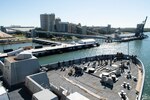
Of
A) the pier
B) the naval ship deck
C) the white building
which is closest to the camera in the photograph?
the white building

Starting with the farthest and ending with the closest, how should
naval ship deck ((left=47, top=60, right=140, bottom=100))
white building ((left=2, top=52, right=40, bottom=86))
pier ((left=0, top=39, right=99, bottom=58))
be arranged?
pier ((left=0, top=39, right=99, bottom=58)) < naval ship deck ((left=47, top=60, right=140, bottom=100)) < white building ((left=2, top=52, right=40, bottom=86))

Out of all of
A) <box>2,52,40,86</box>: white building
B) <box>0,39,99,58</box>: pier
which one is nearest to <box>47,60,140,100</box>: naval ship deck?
<box>2,52,40,86</box>: white building

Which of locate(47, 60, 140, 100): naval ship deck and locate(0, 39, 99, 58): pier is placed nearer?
locate(47, 60, 140, 100): naval ship deck

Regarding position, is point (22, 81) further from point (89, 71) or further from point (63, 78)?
point (89, 71)

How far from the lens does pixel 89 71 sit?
32.7 m

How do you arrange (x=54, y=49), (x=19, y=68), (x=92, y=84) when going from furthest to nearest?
(x=54, y=49)
(x=92, y=84)
(x=19, y=68)

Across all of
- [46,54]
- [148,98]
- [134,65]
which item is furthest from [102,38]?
[148,98]

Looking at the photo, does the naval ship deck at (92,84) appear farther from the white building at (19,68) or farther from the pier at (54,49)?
the pier at (54,49)

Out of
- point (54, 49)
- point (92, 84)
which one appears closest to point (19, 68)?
point (92, 84)

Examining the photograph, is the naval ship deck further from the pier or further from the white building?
the pier

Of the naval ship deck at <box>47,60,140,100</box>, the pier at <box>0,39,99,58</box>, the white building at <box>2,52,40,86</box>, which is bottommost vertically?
the pier at <box>0,39,99,58</box>

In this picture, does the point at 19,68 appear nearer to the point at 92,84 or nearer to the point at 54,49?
the point at 92,84

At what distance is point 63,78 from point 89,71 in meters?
6.08

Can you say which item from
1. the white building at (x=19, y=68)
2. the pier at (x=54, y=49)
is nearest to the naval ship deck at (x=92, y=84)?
the white building at (x=19, y=68)
